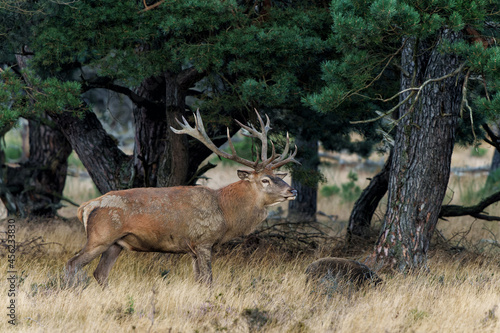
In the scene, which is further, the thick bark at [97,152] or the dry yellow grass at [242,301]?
the thick bark at [97,152]

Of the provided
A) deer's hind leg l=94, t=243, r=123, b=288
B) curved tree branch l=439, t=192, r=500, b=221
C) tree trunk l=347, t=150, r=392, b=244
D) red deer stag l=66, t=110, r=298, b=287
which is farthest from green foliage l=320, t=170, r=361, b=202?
deer's hind leg l=94, t=243, r=123, b=288

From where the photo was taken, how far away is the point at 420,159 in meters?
7.27

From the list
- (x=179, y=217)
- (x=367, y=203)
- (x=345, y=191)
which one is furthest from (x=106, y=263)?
(x=345, y=191)

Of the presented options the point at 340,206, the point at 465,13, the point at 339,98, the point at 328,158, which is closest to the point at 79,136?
the point at 339,98

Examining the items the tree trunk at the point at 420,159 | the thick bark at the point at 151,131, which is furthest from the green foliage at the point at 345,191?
the tree trunk at the point at 420,159

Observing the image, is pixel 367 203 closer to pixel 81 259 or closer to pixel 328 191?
pixel 81 259

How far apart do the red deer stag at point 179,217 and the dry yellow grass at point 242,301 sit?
35cm

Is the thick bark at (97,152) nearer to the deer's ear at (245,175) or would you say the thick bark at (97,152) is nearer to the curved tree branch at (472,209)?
the deer's ear at (245,175)

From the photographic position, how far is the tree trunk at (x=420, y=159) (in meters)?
7.22

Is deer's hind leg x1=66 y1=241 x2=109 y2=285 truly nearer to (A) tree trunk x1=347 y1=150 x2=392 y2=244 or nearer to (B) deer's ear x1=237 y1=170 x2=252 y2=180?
(B) deer's ear x1=237 y1=170 x2=252 y2=180

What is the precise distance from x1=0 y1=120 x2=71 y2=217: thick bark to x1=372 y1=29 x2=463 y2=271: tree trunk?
701cm

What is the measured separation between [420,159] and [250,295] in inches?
104

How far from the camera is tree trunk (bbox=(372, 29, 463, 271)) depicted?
7.22m

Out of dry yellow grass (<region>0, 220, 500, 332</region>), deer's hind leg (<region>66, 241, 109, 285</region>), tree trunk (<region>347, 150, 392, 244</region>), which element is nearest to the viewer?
dry yellow grass (<region>0, 220, 500, 332</region>)
